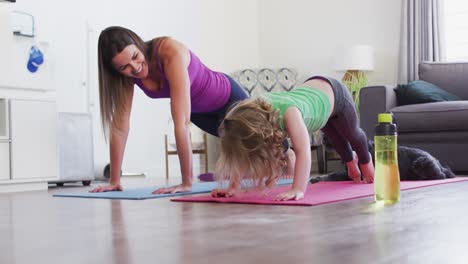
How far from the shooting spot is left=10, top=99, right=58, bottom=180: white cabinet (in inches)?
141

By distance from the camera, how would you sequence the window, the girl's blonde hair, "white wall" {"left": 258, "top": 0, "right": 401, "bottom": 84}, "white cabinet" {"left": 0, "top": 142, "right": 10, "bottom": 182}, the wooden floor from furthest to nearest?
"white wall" {"left": 258, "top": 0, "right": 401, "bottom": 84} < the window < "white cabinet" {"left": 0, "top": 142, "right": 10, "bottom": 182} < the girl's blonde hair < the wooden floor

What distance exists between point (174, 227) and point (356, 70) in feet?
14.5

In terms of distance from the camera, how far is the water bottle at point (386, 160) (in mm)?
1747

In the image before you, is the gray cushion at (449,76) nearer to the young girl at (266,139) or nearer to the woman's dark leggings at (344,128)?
the woman's dark leggings at (344,128)

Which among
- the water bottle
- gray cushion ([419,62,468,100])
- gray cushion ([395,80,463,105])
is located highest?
gray cushion ([419,62,468,100])

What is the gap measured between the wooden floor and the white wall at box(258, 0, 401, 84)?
3.97 metres

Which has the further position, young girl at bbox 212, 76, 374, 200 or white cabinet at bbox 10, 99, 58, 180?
white cabinet at bbox 10, 99, 58, 180

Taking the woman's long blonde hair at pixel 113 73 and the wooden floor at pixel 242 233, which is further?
the woman's long blonde hair at pixel 113 73

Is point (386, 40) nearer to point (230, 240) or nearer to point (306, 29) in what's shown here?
point (306, 29)

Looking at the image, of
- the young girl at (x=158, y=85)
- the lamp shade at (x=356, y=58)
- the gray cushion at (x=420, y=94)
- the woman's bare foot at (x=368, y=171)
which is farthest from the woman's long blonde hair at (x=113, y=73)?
the lamp shade at (x=356, y=58)

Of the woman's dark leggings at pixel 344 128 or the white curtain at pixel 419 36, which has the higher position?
the white curtain at pixel 419 36

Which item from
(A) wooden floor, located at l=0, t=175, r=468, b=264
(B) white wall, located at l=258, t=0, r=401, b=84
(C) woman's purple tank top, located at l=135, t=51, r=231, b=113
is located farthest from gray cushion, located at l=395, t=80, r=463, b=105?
(A) wooden floor, located at l=0, t=175, r=468, b=264

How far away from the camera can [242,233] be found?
4.19 ft

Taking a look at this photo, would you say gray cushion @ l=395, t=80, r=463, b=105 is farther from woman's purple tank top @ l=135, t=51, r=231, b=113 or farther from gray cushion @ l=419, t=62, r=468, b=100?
woman's purple tank top @ l=135, t=51, r=231, b=113
